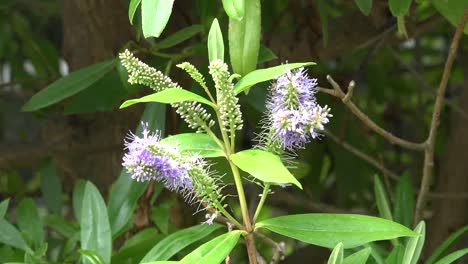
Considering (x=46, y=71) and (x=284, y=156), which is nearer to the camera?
(x=284, y=156)

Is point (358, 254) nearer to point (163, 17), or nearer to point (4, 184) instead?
point (163, 17)

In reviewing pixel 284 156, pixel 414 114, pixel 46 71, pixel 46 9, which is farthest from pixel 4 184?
pixel 284 156

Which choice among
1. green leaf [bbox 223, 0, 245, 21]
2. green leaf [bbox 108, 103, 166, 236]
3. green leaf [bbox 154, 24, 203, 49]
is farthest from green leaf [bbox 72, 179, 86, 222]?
green leaf [bbox 223, 0, 245, 21]

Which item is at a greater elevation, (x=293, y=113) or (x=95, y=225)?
(x=293, y=113)

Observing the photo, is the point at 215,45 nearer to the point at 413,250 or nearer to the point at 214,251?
the point at 214,251

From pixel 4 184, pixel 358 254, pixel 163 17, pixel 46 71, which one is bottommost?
pixel 4 184

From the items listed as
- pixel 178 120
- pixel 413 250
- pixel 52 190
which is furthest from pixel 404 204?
pixel 52 190

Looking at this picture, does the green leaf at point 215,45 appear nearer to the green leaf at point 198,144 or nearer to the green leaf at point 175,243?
the green leaf at point 198,144
